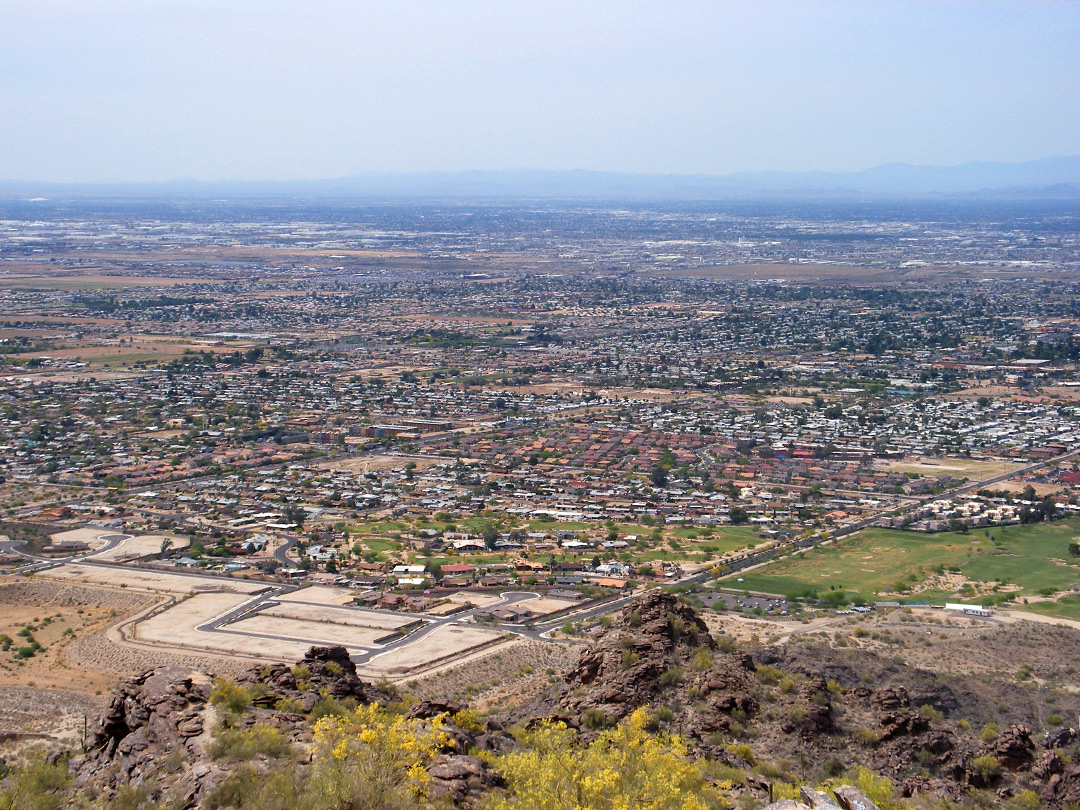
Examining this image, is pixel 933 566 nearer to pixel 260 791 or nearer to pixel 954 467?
pixel 954 467

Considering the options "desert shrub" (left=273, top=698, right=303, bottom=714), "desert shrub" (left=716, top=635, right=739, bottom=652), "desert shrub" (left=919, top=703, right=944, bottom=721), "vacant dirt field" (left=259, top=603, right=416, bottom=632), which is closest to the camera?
"desert shrub" (left=273, top=698, right=303, bottom=714)

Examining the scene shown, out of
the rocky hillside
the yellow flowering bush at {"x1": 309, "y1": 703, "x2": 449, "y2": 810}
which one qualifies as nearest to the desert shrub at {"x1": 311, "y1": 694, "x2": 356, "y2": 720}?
the rocky hillside

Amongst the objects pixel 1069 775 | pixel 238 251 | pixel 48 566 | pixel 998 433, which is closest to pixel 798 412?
pixel 998 433

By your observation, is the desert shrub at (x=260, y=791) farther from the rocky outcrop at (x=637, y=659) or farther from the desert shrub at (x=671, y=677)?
the desert shrub at (x=671, y=677)

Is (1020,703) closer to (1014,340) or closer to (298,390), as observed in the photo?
(298,390)

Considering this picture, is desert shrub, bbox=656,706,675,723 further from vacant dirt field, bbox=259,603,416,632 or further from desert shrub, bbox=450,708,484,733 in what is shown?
vacant dirt field, bbox=259,603,416,632

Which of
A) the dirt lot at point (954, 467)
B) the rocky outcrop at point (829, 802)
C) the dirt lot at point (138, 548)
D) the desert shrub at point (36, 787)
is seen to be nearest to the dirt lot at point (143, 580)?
the dirt lot at point (138, 548)

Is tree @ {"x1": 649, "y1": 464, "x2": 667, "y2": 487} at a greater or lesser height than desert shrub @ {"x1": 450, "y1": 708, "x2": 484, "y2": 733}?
lesser
